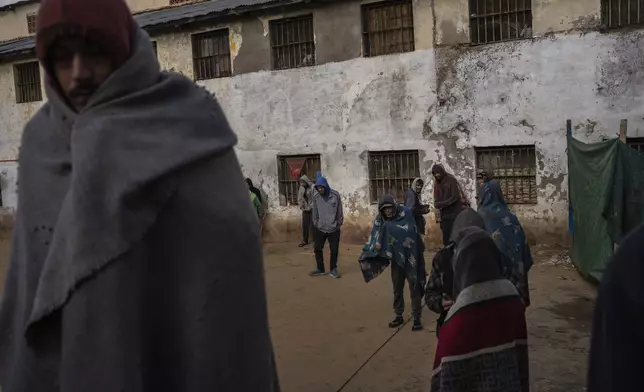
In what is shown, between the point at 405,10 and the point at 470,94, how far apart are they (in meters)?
2.27

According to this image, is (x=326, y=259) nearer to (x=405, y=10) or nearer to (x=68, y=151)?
(x=405, y=10)

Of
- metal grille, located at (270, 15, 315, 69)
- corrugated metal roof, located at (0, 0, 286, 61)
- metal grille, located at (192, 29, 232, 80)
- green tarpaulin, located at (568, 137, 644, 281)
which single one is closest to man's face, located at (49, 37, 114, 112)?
green tarpaulin, located at (568, 137, 644, 281)

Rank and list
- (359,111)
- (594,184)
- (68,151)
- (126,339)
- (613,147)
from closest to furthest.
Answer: (126,339) → (68,151) → (613,147) → (594,184) → (359,111)

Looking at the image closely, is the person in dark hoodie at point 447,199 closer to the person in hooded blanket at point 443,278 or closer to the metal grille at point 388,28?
the metal grille at point 388,28

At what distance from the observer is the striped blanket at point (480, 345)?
341 cm

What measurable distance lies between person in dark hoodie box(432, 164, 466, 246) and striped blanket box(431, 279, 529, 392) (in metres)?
6.15

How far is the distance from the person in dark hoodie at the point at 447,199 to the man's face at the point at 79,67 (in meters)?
8.64

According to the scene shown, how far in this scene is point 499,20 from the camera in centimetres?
1107

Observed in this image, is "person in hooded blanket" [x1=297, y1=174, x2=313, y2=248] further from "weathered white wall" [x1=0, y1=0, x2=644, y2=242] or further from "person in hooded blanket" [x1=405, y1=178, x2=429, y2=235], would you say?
"person in hooded blanket" [x1=405, y1=178, x2=429, y2=235]

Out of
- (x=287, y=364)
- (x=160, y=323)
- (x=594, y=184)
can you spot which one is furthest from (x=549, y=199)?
(x=160, y=323)

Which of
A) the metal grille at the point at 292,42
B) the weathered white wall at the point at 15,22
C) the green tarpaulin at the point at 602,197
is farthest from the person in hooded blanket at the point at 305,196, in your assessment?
the weathered white wall at the point at 15,22

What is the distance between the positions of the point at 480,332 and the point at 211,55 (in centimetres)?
1213

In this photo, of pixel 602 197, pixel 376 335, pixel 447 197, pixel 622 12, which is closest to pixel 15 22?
pixel 447 197

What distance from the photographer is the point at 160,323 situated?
4.32 ft
